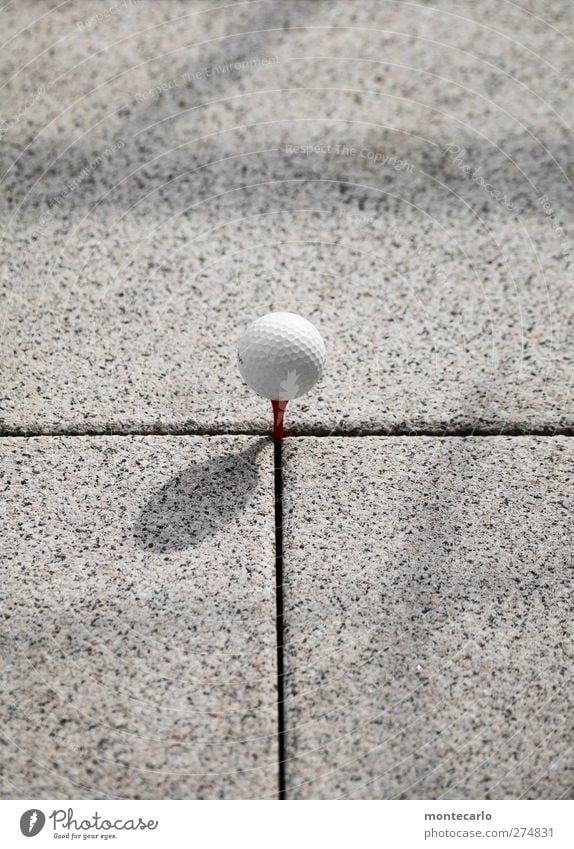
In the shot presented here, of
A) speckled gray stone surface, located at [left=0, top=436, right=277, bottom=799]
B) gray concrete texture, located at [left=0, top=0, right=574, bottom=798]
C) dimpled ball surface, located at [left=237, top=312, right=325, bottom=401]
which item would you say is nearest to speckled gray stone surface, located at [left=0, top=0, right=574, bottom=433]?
gray concrete texture, located at [left=0, top=0, right=574, bottom=798]

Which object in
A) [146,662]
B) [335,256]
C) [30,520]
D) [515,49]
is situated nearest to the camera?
[146,662]

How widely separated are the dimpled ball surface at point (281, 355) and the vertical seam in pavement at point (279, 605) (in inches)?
12.3

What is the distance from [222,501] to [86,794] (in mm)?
980

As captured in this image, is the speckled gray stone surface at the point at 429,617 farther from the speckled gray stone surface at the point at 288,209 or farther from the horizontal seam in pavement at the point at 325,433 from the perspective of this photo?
the speckled gray stone surface at the point at 288,209

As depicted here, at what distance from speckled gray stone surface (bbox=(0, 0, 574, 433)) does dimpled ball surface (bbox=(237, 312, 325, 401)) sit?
38cm

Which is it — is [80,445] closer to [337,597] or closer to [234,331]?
[234,331]

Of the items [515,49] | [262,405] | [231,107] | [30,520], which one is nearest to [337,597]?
[262,405]

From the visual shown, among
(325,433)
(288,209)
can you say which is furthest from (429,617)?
(288,209)

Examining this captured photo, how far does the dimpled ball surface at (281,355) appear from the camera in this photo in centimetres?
262

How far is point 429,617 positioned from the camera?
2.54 m

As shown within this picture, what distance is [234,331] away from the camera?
333 centimetres

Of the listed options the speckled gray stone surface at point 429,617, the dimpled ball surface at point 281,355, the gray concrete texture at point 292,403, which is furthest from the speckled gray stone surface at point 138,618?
the dimpled ball surface at point 281,355

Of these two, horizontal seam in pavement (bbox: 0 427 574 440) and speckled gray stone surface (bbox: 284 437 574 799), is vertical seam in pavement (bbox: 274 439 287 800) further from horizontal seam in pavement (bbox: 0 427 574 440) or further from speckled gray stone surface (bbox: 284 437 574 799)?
horizontal seam in pavement (bbox: 0 427 574 440)

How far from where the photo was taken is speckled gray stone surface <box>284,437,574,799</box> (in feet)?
7.41
